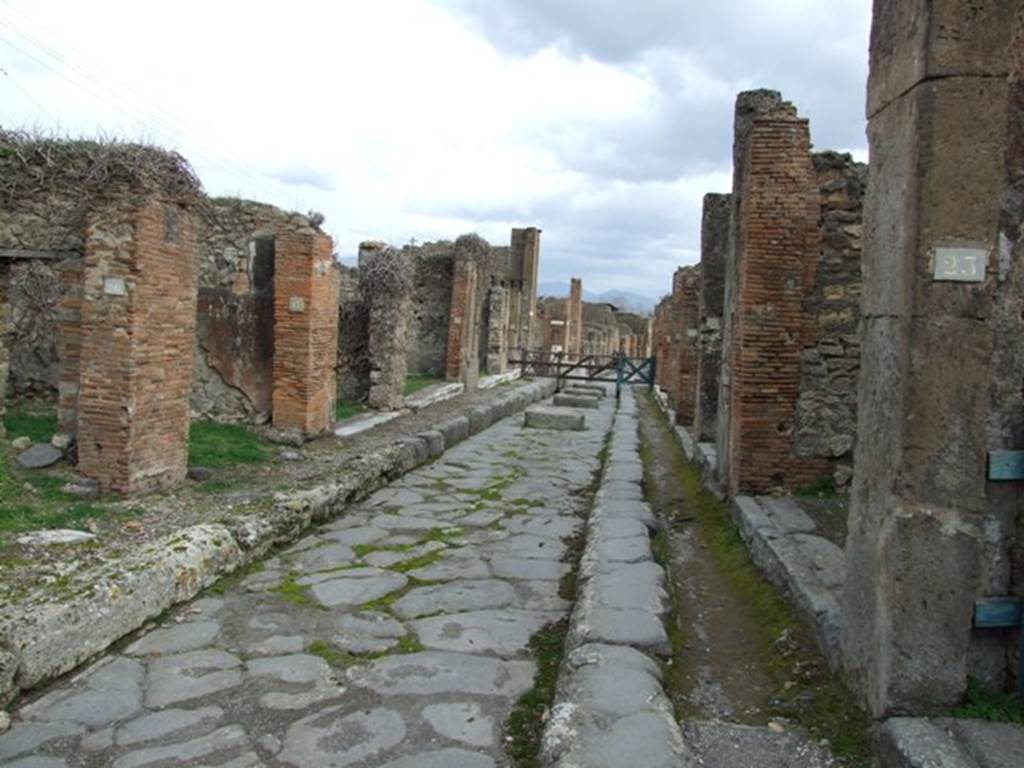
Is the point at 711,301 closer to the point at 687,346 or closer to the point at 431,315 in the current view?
the point at 687,346

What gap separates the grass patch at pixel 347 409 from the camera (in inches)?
475

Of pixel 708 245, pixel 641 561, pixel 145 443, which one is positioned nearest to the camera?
pixel 641 561

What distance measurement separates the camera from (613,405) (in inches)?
733

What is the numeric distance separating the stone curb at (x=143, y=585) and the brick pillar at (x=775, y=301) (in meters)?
3.39

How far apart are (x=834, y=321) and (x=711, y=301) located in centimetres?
452

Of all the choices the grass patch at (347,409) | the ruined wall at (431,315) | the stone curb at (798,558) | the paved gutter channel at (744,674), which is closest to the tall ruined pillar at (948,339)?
the paved gutter channel at (744,674)

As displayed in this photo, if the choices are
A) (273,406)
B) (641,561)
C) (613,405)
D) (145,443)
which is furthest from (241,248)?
(613,405)

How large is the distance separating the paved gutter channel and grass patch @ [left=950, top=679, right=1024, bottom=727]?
351mm

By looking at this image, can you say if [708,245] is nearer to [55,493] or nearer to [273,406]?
[273,406]

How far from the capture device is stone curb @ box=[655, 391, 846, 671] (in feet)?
12.9

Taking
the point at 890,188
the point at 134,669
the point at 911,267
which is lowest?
the point at 134,669

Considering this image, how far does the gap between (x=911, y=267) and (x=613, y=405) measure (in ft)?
51.3

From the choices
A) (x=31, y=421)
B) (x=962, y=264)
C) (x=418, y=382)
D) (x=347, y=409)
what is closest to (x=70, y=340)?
(x=31, y=421)

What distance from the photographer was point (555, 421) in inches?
536
